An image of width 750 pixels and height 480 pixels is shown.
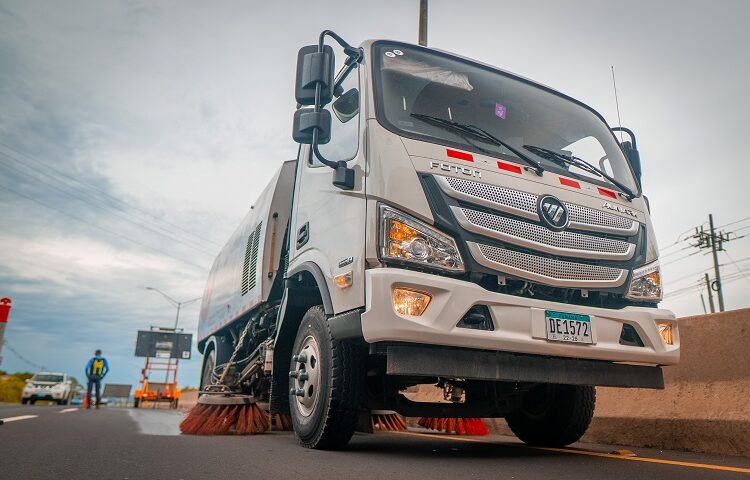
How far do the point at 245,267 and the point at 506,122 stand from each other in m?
3.79

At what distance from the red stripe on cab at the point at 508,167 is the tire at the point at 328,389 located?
1.46 metres

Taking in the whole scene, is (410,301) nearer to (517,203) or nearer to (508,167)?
(517,203)

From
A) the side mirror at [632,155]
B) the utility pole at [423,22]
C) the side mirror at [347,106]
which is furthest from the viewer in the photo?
the utility pole at [423,22]

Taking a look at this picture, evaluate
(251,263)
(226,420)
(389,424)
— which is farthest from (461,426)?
(251,263)

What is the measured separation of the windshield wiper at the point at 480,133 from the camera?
391cm

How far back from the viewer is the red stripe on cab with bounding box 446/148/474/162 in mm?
3658

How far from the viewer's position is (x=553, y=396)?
4730mm

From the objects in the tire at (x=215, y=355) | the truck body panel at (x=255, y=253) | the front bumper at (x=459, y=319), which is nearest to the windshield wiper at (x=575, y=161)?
the front bumper at (x=459, y=319)

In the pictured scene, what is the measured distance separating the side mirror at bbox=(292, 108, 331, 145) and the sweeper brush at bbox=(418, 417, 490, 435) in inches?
140

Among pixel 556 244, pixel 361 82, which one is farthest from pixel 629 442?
pixel 361 82

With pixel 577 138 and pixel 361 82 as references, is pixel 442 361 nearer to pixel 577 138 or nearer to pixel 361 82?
pixel 361 82

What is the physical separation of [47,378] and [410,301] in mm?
26306

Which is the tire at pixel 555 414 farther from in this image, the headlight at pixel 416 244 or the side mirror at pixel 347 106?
the side mirror at pixel 347 106

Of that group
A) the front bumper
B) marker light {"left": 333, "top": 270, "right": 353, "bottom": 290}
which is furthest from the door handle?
the front bumper
